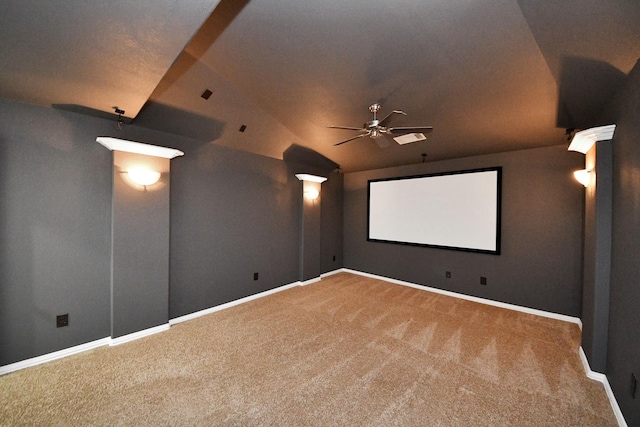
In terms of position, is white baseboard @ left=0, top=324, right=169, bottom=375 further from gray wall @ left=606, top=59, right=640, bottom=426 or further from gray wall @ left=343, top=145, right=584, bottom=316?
gray wall @ left=343, top=145, right=584, bottom=316

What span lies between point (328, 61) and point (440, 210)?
135 inches

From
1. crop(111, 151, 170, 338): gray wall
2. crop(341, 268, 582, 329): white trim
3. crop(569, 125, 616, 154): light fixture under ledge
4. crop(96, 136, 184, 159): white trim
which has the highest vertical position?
crop(569, 125, 616, 154): light fixture under ledge

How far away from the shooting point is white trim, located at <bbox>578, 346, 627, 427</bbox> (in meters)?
1.75

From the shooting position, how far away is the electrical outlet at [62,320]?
2.50 meters

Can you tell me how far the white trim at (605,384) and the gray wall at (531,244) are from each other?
1196 mm

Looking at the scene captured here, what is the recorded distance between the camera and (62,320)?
252 centimetres

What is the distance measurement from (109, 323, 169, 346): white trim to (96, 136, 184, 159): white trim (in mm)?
2153

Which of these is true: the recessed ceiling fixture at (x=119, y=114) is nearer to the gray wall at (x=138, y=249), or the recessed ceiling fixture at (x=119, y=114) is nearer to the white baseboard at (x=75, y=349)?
the gray wall at (x=138, y=249)

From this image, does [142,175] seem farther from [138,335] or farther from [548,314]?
[548,314]

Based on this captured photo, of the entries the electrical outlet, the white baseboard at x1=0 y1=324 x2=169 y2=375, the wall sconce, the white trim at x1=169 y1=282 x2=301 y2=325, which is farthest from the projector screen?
the electrical outlet

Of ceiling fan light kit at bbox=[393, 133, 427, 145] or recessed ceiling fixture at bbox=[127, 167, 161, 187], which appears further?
ceiling fan light kit at bbox=[393, 133, 427, 145]

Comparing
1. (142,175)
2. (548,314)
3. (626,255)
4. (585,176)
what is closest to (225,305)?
(142,175)

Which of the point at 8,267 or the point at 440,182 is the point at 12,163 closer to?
the point at 8,267

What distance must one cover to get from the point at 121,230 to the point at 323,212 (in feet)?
12.5
